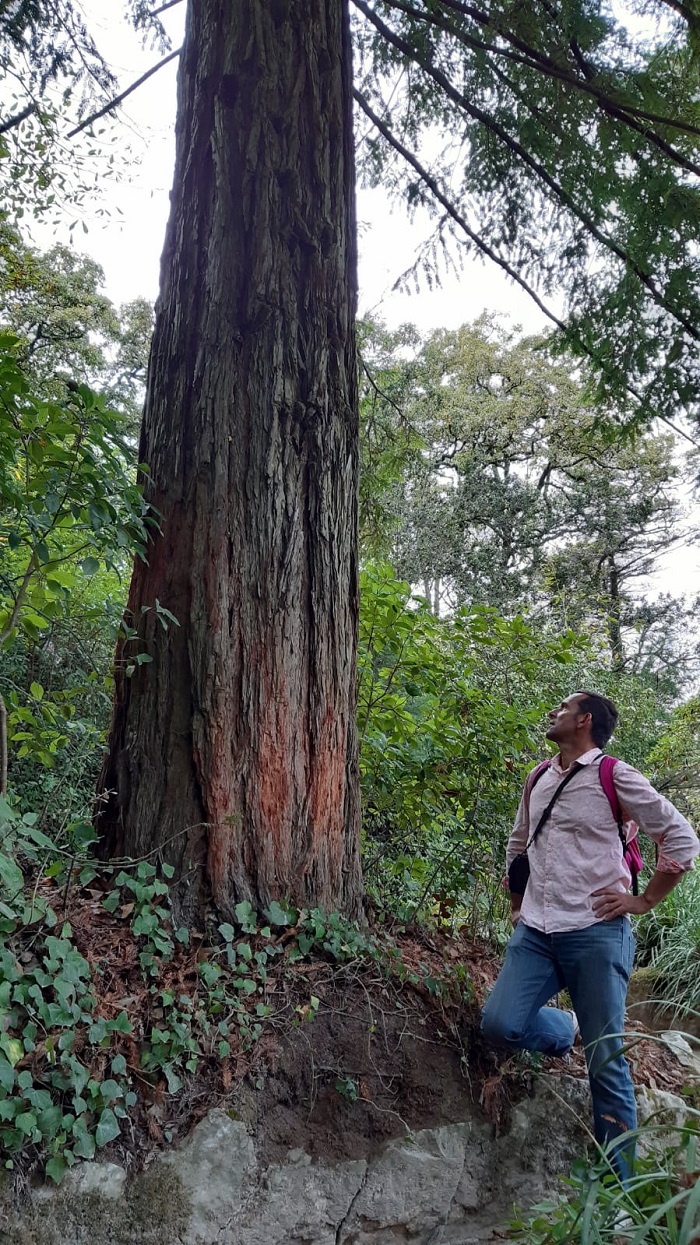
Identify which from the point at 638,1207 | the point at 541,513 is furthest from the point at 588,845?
the point at 541,513

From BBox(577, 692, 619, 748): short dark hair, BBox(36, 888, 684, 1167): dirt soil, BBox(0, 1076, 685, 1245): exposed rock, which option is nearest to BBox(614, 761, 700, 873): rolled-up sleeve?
BBox(577, 692, 619, 748): short dark hair

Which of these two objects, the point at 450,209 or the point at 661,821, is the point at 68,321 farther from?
the point at 661,821

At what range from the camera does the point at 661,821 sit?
2725 mm

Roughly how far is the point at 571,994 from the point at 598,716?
107cm

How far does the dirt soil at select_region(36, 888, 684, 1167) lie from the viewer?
2.32 m

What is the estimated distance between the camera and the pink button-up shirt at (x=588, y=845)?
2.71 meters

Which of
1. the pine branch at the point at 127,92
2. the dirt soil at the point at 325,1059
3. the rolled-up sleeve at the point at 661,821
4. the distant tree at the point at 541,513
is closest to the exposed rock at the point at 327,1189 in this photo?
the dirt soil at the point at 325,1059

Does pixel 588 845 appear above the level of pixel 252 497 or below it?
below

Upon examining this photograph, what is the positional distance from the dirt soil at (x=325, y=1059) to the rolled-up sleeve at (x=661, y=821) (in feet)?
3.24

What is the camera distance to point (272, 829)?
286 cm

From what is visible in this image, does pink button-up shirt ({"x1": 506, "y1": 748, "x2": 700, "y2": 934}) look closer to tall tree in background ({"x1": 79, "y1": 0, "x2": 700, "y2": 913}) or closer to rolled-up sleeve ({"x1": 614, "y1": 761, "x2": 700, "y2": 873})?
rolled-up sleeve ({"x1": 614, "y1": 761, "x2": 700, "y2": 873})

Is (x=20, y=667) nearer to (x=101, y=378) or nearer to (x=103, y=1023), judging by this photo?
(x=103, y=1023)

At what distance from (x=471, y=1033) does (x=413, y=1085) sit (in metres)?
0.33

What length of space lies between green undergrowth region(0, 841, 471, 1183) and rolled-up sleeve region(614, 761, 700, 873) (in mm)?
999
